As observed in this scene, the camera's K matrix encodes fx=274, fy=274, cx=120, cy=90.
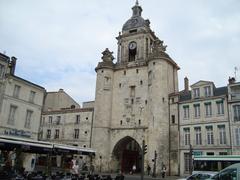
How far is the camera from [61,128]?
131 feet

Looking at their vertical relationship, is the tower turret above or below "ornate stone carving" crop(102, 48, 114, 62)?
below

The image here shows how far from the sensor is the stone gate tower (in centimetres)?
3139

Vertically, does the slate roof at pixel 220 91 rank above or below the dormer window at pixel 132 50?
below

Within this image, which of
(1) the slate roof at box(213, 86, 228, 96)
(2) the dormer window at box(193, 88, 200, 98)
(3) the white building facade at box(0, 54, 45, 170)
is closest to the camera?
(3) the white building facade at box(0, 54, 45, 170)

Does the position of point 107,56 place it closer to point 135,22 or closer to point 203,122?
point 135,22

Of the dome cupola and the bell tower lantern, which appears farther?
the dome cupola

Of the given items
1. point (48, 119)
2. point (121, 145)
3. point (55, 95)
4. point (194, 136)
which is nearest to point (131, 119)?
point (121, 145)

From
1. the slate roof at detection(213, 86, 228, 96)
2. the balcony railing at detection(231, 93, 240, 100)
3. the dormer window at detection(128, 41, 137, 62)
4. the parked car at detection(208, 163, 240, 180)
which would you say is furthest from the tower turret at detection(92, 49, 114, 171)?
the parked car at detection(208, 163, 240, 180)

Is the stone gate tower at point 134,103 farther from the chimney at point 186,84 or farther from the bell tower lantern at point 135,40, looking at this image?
the chimney at point 186,84

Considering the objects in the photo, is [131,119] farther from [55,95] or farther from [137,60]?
[55,95]

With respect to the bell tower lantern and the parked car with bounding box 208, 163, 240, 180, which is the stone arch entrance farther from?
the parked car with bounding box 208, 163, 240, 180

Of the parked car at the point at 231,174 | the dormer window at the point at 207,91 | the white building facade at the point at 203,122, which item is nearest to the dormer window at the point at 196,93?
the white building facade at the point at 203,122

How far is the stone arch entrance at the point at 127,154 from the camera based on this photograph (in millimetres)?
34938

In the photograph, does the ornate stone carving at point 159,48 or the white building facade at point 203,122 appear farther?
the ornate stone carving at point 159,48
